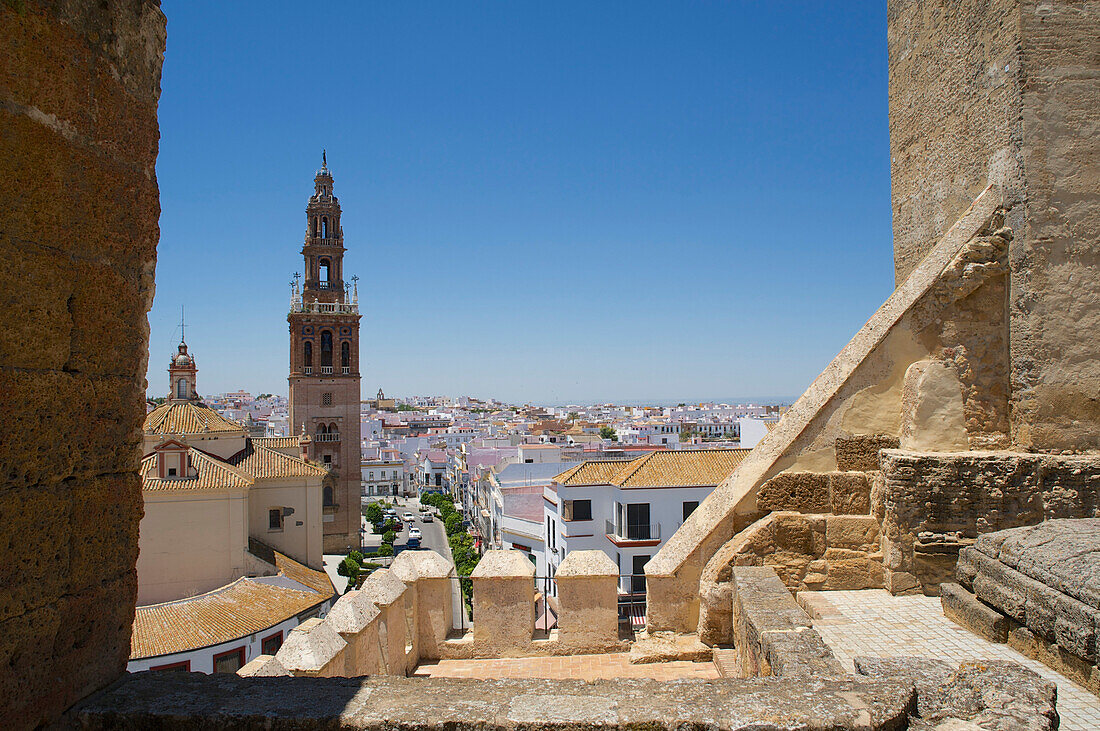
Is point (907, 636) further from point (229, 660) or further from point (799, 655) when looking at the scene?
point (229, 660)

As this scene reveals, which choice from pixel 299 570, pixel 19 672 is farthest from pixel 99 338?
pixel 299 570

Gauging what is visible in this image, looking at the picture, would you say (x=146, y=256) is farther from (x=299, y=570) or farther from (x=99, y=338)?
(x=299, y=570)

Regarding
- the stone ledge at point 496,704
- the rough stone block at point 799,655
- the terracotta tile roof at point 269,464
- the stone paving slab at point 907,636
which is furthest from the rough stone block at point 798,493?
the terracotta tile roof at point 269,464

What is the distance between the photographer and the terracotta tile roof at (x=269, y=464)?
1153 inches

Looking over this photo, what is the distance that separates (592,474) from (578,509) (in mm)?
1341

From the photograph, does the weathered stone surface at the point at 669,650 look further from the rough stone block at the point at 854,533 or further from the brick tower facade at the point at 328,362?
the brick tower facade at the point at 328,362

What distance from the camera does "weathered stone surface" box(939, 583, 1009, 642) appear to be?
3.70m

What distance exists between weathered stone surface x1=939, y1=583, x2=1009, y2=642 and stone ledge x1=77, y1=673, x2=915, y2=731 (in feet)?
5.85

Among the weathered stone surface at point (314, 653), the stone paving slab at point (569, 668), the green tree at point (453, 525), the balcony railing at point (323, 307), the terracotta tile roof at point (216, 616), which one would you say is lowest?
the green tree at point (453, 525)

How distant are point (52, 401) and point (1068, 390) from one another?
5.05 m

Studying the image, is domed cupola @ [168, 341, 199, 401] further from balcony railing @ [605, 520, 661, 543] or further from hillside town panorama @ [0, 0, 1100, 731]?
hillside town panorama @ [0, 0, 1100, 731]

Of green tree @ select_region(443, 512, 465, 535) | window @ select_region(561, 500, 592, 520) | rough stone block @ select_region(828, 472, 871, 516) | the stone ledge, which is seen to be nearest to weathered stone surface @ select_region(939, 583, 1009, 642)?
rough stone block @ select_region(828, 472, 871, 516)

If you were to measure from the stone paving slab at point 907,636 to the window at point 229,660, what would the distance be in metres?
15.8

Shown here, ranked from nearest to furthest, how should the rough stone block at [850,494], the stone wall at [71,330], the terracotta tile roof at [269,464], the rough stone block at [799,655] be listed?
1. the stone wall at [71,330]
2. the rough stone block at [799,655]
3. the rough stone block at [850,494]
4. the terracotta tile roof at [269,464]
